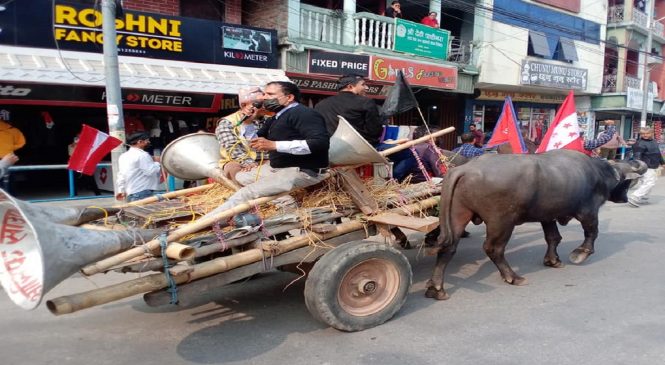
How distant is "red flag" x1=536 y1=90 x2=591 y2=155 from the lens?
6855 millimetres

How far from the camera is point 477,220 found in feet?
17.7

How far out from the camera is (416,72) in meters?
14.1

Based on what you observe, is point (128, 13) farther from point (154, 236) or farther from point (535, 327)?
point (535, 327)

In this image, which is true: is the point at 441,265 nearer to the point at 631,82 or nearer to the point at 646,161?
the point at 646,161

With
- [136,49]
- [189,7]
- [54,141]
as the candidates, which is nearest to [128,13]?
[136,49]

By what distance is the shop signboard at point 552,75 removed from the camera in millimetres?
18109

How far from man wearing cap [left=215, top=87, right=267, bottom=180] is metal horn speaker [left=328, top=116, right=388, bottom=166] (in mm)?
820

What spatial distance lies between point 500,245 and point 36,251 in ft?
13.1

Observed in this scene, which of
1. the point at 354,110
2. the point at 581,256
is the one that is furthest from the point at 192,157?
the point at 581,256

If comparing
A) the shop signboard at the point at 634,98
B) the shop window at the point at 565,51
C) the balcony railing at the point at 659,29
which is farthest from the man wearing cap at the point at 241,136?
the balcony railing at the point at 659,29

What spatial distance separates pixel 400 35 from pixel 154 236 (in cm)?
1170

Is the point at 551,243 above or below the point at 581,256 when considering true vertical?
above

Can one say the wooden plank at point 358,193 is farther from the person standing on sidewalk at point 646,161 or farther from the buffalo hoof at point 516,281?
the person standing on sidewalk at point 646,161

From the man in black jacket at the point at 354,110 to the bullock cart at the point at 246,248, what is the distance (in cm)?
54
